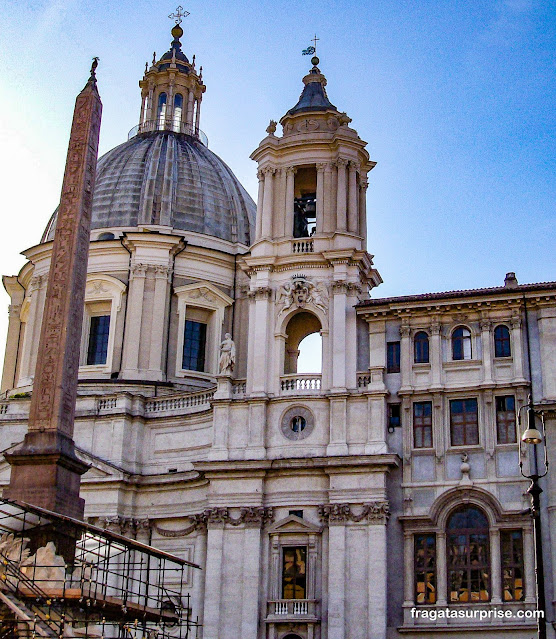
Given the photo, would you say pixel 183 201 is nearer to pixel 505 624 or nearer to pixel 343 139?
pixel 343 139

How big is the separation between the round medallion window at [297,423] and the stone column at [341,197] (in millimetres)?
8081

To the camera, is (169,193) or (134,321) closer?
(134,321)

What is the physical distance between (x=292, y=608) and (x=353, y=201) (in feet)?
56.6

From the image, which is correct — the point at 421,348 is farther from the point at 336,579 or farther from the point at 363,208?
the point at 336,579

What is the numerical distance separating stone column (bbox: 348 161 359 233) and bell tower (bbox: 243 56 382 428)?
0.04 meters

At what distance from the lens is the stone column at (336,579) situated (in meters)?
37.2

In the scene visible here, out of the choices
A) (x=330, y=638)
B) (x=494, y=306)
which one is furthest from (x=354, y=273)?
(x=330, y=638)

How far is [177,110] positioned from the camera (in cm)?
6181

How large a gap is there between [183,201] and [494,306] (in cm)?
2067

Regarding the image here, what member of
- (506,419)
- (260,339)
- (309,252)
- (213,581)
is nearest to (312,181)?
(309,252)

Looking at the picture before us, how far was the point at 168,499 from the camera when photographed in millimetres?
43594

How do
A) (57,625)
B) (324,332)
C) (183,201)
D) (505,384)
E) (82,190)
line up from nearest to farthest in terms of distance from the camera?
(57,625), (82,190), (505,384), (324,332), (183,201)

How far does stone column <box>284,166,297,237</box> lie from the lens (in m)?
44.9

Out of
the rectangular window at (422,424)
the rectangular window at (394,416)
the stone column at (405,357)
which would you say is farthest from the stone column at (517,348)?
the rectangular window at (394,416)
